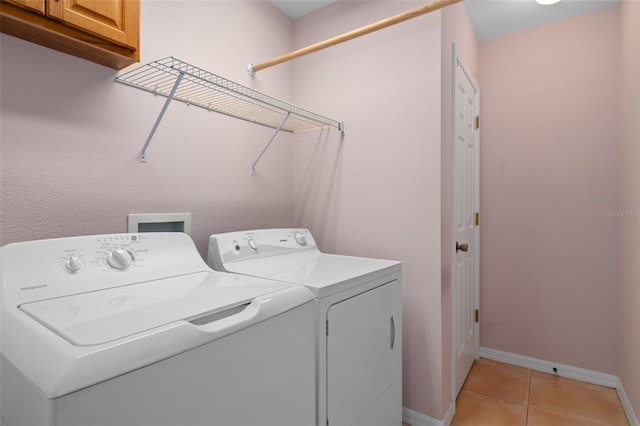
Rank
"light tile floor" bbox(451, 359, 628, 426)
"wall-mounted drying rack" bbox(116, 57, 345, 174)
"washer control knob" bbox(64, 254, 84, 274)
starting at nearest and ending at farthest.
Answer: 1. "washer control knob" bbox(64, 254, 84, 274)
2. "wall-mounted drying rack" bbox(116, 57, 345, 174)
3. "light tile floor" bbox(451, 359, 628, 426)

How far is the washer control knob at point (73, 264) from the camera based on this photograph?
1.08 m

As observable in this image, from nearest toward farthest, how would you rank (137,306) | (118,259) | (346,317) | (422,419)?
(137,306) < (118,259) < (346,317) < (422,419)

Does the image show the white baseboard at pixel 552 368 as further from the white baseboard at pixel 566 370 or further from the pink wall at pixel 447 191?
the pink wall at pixel 447 191

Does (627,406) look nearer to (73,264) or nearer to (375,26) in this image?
(375,26)

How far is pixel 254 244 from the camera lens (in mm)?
1723

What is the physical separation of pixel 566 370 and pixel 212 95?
305 cm

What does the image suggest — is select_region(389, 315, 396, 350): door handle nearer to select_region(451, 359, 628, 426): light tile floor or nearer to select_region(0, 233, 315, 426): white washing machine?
select_region(0, 233, 315, 426): white washing machine

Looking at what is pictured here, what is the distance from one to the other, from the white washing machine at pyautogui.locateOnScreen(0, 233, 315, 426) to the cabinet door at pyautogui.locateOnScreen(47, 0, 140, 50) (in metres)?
0.71

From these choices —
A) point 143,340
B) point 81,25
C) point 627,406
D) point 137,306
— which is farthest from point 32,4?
point 627,406

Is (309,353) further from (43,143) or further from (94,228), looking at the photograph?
(43,143)

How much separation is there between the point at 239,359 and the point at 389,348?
95 centimetres

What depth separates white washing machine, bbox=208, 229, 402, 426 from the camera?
1.20m

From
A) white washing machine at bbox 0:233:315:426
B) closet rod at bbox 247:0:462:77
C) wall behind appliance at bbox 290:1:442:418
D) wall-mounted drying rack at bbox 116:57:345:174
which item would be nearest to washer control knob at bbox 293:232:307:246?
wall behind appliance at bbox 290:1:442:418

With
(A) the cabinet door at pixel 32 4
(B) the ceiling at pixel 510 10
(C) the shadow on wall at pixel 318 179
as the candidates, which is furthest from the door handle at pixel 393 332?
(B) the ceiling at pixel 510 10
